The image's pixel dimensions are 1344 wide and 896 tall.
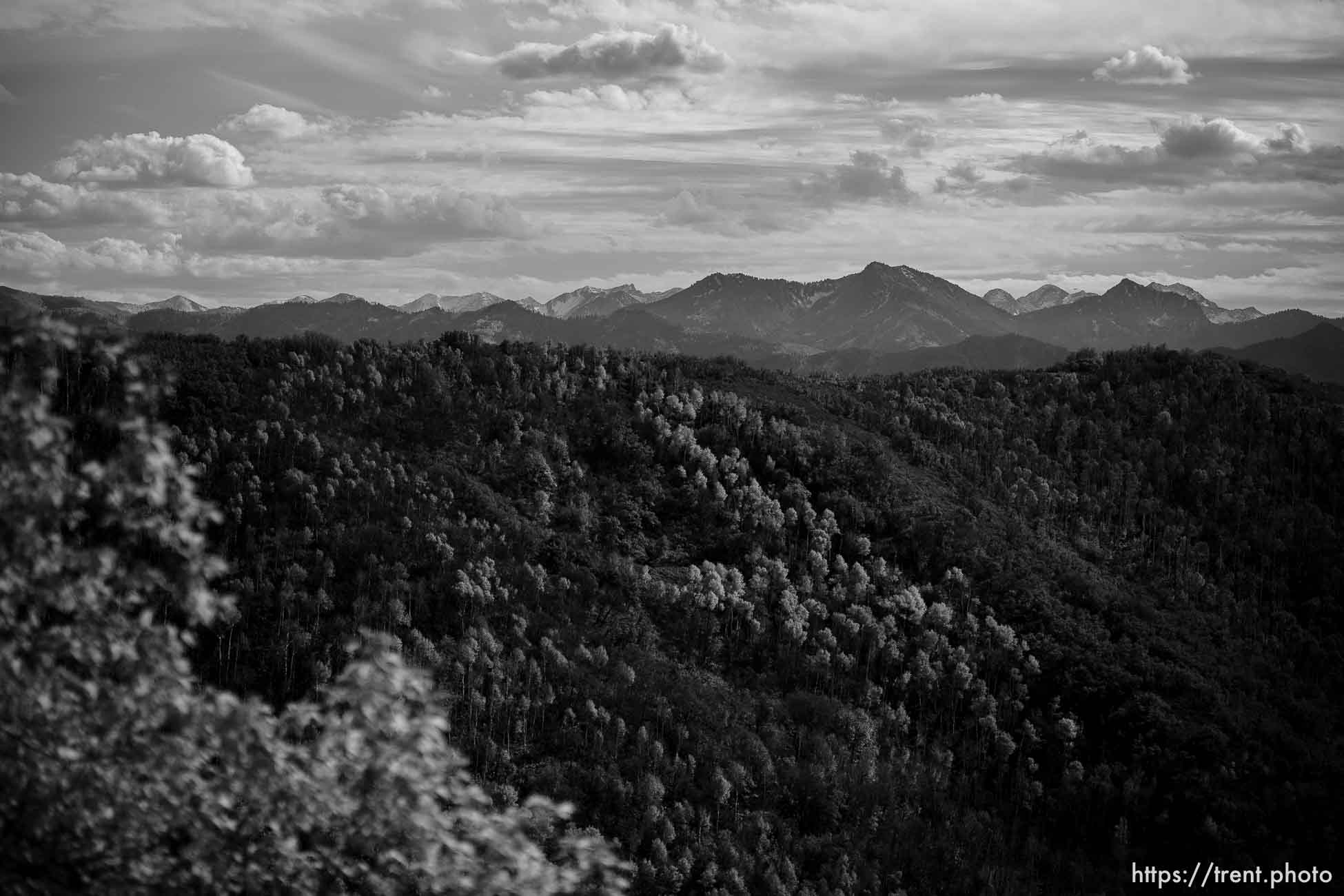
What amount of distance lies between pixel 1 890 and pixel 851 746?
168286 mm

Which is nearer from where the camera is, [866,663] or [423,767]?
[423,767]

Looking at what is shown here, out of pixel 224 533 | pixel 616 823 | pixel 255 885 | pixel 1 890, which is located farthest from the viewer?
pixel 224 533

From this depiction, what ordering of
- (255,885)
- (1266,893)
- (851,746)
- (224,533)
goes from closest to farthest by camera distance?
(255,885) < (1266,893) < (851,746) < (224,533)

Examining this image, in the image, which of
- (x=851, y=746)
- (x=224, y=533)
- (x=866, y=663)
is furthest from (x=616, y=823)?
(x=224, y=533)

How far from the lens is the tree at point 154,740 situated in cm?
1762

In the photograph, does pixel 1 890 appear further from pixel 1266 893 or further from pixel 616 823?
pixel 1266 893

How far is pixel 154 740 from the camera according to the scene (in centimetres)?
1808

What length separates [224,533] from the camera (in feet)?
629

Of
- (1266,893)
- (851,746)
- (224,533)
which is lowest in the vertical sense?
(1266,893)

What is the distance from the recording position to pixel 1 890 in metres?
17.3

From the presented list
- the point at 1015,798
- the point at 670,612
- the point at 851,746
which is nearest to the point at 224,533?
the point at 670,612

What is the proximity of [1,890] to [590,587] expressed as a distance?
181290 millimetres

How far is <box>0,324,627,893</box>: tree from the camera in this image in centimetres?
1762

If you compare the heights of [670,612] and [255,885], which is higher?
[255,885]
